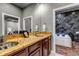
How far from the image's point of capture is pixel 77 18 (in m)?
1.48

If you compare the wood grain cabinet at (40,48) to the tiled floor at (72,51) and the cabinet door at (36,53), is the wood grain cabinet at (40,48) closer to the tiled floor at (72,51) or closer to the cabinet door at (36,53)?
the cabinet door at (36,53)

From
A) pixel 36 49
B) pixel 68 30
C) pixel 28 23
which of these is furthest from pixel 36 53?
pixel 68 30

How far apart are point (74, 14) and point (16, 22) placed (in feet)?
3.11

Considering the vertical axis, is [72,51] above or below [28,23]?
below

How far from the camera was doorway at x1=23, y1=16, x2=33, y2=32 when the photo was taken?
153cm

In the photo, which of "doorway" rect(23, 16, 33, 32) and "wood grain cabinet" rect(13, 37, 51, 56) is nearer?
"wood grain cabinet" rect(13, 37, 51, 56)

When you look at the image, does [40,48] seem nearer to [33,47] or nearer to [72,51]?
[33,47]

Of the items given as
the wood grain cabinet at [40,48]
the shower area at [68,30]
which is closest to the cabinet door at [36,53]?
the wood grain cabinet at [40,48]

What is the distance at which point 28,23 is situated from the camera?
1541 mm

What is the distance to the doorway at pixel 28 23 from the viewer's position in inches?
60.2

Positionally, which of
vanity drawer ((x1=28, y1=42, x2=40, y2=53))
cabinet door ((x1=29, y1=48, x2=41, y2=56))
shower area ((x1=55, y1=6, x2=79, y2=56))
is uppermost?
shower area ((x1=55, y1=6, x2=79, y2=56))

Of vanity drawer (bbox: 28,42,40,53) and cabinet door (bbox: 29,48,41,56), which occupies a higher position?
vanity drawer (bbox: 28,42,40,53)

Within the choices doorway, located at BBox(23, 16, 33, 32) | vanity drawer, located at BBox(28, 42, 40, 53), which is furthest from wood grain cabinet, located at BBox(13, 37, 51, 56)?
doorway, located at BBox(23, 16, 33, 32)

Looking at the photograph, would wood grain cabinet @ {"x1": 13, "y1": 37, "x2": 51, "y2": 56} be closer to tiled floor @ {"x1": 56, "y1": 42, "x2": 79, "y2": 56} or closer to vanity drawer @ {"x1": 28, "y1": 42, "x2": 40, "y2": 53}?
vanity drawer @ {"x1": 28, "y1": 42, "x2": 40, "y2": 53}
